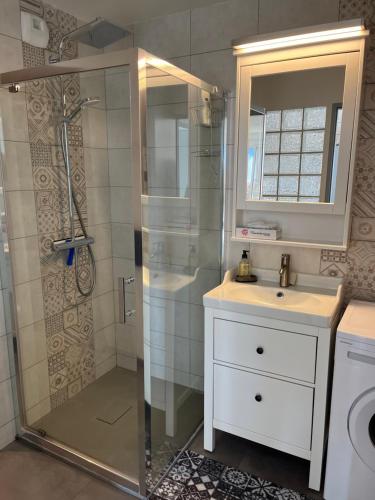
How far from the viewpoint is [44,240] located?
2.08 meters

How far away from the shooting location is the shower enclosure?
1.67 meters

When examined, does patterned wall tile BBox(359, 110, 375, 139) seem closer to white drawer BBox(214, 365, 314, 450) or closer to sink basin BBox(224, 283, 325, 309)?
sink basin BBox(224, 283, 325, 309)

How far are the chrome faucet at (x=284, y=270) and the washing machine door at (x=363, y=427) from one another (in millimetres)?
691

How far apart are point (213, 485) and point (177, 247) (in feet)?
3.95

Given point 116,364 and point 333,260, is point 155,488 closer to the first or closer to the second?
point 116,364

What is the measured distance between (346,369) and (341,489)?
59cm

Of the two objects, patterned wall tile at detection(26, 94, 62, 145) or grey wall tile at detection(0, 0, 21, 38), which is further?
patterned wall tile at detection(26, 94, 62, 145)

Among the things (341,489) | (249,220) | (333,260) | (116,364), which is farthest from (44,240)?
(341,489)

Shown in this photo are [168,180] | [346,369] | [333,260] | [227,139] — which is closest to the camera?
[346,369]

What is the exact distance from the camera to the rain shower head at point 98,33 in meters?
1.99

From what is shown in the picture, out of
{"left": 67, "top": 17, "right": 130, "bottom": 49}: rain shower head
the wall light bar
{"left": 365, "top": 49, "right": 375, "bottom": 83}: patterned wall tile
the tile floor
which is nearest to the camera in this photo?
the wall light bar

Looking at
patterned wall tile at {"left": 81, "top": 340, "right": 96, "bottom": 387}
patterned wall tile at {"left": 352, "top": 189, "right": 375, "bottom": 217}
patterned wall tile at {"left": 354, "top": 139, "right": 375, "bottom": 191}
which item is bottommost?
patterned wall tile at {"left": 81, "top": 340, "right": 96, "bottom": 387}

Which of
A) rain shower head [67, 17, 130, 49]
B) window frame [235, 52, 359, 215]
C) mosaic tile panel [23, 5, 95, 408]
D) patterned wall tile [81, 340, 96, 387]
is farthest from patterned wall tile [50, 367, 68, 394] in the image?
rain shower head [67, 17, 130, 49]

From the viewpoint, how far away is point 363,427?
161 cm
